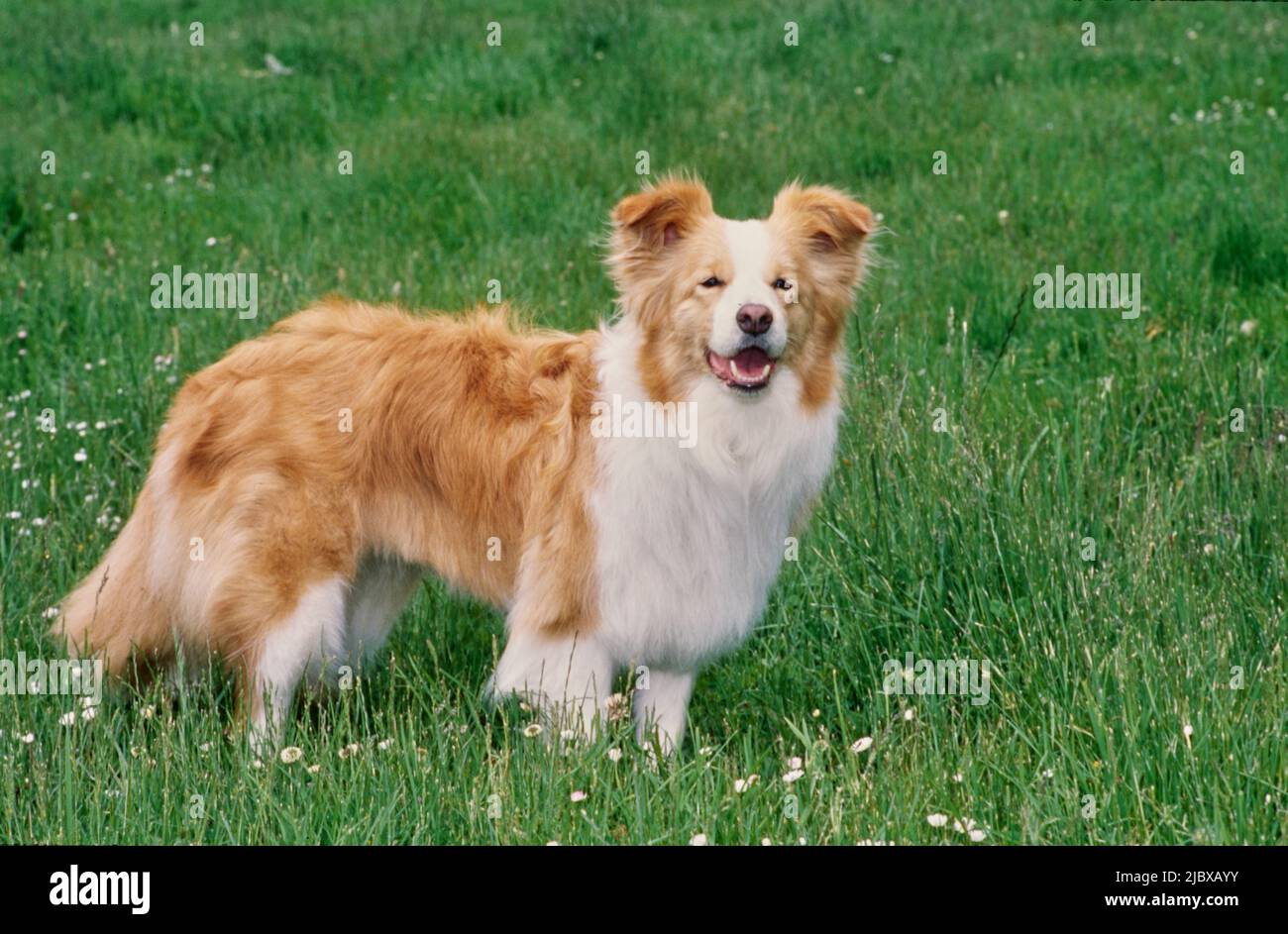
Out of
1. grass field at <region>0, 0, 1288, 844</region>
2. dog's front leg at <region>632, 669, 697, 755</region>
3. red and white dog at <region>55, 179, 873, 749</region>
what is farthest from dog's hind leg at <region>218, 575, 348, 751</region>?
dog's front leg at <region>632, 669, 697, 755</region>

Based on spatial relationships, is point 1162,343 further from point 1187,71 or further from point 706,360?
point 1187,71

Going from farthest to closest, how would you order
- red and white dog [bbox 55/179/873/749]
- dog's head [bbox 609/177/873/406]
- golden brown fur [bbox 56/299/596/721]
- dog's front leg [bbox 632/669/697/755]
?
dog's front leg [bbox 632/669/697/755], golden brown fur [bbox 56/299/596/721], red and white dog [bbox 55/179/873/749], dog's head [bbox 609/177/873/406]

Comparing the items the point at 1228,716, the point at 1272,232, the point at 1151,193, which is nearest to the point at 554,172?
the point at 1151,193

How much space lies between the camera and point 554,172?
886 cm

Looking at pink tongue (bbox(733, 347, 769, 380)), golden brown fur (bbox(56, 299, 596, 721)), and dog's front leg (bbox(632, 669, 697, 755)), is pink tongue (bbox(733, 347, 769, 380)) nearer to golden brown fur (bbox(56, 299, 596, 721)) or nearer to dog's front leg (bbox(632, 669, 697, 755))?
golden brown fur (bbox(56, 299, 596, 721))

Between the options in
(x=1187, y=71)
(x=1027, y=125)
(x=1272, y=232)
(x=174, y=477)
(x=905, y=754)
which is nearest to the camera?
(x=905, y=754)

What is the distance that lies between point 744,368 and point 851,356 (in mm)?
2227

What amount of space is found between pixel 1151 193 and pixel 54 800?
661cm

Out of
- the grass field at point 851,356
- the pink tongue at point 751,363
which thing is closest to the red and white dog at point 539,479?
the pink tongue at point 751,363

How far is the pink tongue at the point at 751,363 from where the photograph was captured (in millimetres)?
4219

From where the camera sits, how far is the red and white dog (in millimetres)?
4355

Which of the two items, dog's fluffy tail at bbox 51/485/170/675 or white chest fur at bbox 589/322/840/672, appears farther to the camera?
dog's fluffy tail at bbox 51/485/170/675

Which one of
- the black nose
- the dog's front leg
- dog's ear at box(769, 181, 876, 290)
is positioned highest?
dog's ear at box(769, 181, 876, 290)

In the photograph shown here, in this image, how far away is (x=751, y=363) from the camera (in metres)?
4.23
